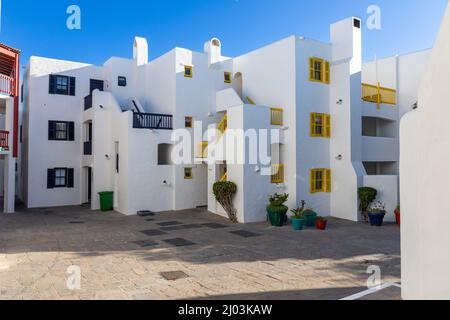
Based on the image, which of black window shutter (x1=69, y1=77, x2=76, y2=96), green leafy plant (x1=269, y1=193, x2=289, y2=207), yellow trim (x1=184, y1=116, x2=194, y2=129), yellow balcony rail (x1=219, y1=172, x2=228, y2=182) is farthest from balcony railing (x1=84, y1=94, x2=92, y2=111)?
green leafy plant (x1=269, y1=193, x2=289, y2=207)

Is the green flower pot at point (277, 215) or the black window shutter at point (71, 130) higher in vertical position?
the black window shutter at point (71, 130)

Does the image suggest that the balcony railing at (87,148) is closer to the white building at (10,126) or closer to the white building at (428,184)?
the white building at (10,126)

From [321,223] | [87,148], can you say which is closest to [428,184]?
[321,223]

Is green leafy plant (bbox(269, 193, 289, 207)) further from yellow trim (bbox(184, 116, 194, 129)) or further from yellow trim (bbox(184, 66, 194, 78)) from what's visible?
yellow trim (bbox(184, 66, 194, 78))

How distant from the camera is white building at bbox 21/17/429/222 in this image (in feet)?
54.7

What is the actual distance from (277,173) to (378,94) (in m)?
8.24

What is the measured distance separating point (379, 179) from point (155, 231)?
10866mm

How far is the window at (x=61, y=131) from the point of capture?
2161 cm

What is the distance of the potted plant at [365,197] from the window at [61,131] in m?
17.8

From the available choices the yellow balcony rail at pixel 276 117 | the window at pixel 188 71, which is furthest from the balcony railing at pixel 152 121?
the yellow balcony rail at pixel 276 117

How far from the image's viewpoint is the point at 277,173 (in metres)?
16.8

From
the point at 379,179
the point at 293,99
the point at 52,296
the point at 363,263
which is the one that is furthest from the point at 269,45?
the point at 52,296
